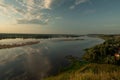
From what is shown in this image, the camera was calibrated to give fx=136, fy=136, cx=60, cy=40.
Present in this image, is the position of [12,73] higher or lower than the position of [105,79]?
lower

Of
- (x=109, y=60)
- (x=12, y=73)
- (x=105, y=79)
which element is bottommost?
(x=12, y=73)

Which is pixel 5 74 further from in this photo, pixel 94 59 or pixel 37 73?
pixel 94 59

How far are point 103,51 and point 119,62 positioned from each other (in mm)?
6553

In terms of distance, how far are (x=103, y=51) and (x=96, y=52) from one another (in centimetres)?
162

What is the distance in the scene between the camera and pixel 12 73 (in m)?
21.8

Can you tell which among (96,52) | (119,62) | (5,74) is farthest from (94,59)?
(5,74)

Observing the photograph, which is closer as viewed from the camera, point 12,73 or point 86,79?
point 86,79

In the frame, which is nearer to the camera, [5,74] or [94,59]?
[5,74]

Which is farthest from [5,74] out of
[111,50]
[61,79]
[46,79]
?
[111,50]

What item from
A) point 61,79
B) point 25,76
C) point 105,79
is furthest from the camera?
point 25,76

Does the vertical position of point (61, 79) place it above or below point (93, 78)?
below

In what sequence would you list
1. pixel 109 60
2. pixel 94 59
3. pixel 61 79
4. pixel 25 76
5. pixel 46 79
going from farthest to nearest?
pixel 94 59 < pixel 109 60 < pixel 25 76 < pixel 46 79 < pixel 61 79

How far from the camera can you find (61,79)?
15.7 meters

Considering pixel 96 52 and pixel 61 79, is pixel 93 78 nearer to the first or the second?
pixel 61 79
